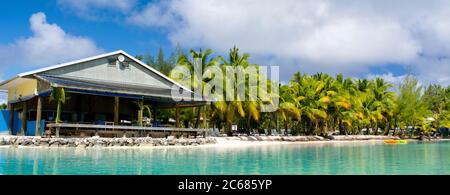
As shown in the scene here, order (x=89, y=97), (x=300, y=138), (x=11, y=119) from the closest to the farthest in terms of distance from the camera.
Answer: (x=89, y=97) → (x=11, y=119) → (x=300, y=138)

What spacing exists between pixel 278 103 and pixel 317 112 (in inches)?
195

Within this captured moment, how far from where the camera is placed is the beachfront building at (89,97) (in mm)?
21750

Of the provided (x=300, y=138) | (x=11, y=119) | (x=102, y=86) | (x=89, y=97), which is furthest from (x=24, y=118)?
(x=300, y=138)

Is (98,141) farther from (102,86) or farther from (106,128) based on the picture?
(102,86)

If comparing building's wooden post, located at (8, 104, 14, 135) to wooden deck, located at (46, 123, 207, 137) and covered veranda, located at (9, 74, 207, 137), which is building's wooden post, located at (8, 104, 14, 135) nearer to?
covered veranda, located at (9, 74, 207, 137)

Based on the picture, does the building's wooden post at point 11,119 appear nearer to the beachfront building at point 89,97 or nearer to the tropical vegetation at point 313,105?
the beachfront building at point 89,97

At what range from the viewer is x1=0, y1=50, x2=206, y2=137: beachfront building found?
21750 mm

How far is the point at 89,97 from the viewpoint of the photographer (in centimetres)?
2702

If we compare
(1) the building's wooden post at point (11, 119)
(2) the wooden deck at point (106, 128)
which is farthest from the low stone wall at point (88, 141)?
(1) the building's wooden post at point (11, 119)

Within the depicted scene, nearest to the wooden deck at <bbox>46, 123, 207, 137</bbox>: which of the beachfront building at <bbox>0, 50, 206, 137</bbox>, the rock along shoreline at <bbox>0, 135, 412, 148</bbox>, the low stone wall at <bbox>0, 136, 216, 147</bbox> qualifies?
the beachfront building at <bbox>0, 50, 206, 137</bbox>

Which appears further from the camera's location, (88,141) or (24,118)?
(24,118)

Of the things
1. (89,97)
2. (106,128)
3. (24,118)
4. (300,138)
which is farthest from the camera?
(300,138)
